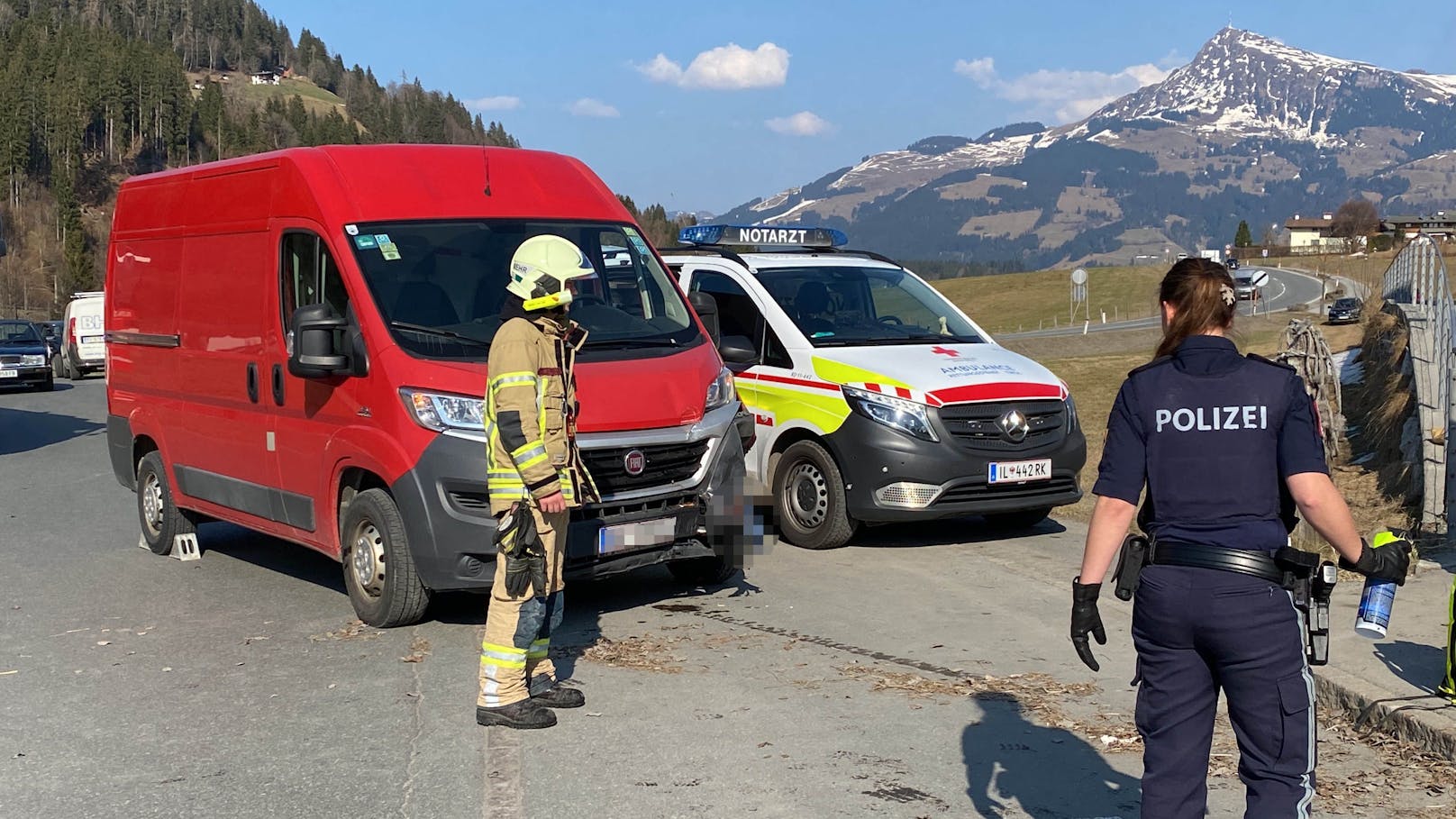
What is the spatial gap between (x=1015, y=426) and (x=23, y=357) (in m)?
28.2

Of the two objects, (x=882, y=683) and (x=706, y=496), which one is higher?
(x=706, y=496)

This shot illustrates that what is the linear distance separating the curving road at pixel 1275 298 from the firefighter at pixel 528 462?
60.9 meters

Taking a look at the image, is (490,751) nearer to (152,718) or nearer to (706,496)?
(152,718)

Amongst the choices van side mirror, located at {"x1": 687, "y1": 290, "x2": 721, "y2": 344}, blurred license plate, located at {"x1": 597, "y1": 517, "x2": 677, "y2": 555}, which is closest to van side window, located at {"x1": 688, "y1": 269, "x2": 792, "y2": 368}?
van side mirror, located at {"x1": 687, "y1": 290, "x2": 721, "y2": 344}

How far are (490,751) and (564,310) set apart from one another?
5.87 ft

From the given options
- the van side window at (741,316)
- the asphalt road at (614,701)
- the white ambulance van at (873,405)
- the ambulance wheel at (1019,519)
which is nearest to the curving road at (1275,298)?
the ambulance wheel at (1019,519)

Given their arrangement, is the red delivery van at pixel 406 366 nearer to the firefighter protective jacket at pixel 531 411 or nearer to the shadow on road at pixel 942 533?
the firefighter protective jacket at pixel 531 411

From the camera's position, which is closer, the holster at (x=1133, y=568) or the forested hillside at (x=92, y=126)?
the holster at (x=1133, y=568)

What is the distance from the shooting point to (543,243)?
18.9ft

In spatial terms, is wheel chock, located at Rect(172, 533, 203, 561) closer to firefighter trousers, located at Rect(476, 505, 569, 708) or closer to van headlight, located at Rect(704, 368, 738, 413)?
van headlight, located at Rect(704, 368, 738, 413)

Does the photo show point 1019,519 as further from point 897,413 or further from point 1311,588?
point 1311,588

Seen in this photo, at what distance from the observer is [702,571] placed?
8.66 m

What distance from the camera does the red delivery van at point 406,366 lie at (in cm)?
714

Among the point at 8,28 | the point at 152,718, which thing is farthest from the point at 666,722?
the point at 8,28
